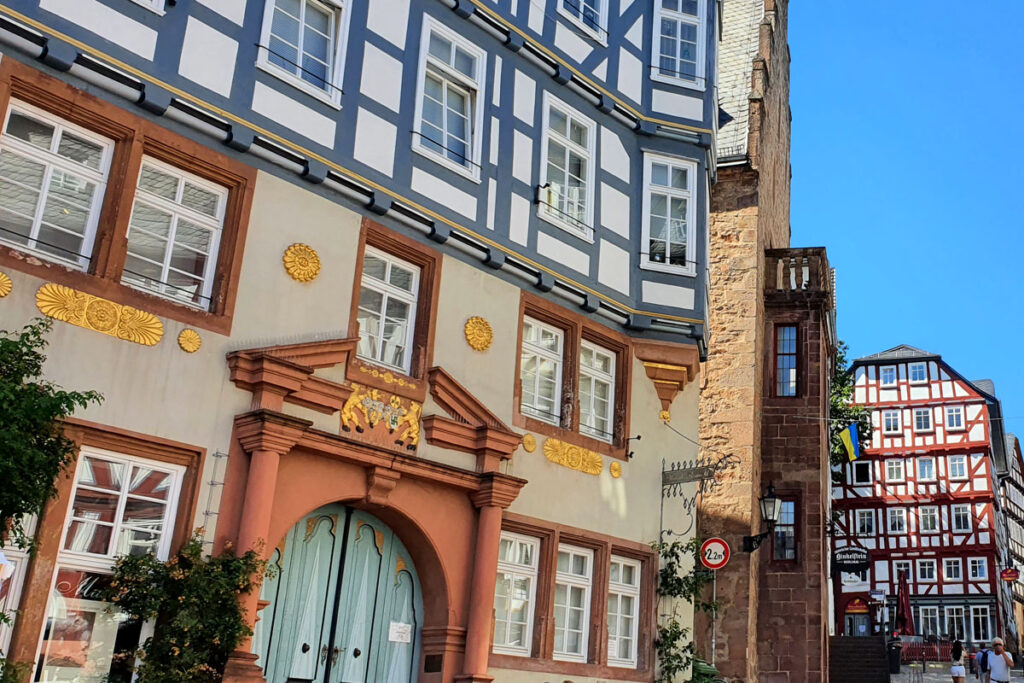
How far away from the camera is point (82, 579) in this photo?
8.99 metres

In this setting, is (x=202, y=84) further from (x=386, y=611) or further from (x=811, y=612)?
(x=811, y=612)

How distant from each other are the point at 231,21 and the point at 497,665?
268 inches

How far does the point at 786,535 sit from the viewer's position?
20797 mm

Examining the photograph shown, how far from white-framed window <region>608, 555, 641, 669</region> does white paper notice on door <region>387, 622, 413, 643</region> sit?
2810mm

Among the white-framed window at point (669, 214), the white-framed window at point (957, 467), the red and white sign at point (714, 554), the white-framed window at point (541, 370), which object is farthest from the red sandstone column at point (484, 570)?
the white-framed window at point (957, 467)

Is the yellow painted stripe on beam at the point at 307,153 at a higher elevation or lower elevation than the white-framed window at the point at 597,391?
higher

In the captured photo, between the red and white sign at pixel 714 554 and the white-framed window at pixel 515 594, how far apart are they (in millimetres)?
2547

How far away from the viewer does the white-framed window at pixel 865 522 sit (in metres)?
59.0

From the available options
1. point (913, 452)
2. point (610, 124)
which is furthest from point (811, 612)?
point (913, 452)

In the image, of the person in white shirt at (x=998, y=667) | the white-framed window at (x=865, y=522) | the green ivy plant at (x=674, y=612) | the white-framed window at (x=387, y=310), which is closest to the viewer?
the white-framed window at (x=387, y=310)

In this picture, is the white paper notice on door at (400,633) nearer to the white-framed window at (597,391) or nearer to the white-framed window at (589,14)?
the white-framed window at (597,391)

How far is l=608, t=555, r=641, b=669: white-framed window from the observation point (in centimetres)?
1348

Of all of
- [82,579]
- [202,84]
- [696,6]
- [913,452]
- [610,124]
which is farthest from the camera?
[913,452]

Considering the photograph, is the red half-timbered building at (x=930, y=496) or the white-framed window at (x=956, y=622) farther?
the red half-timbered building at (x=930, y=496)
